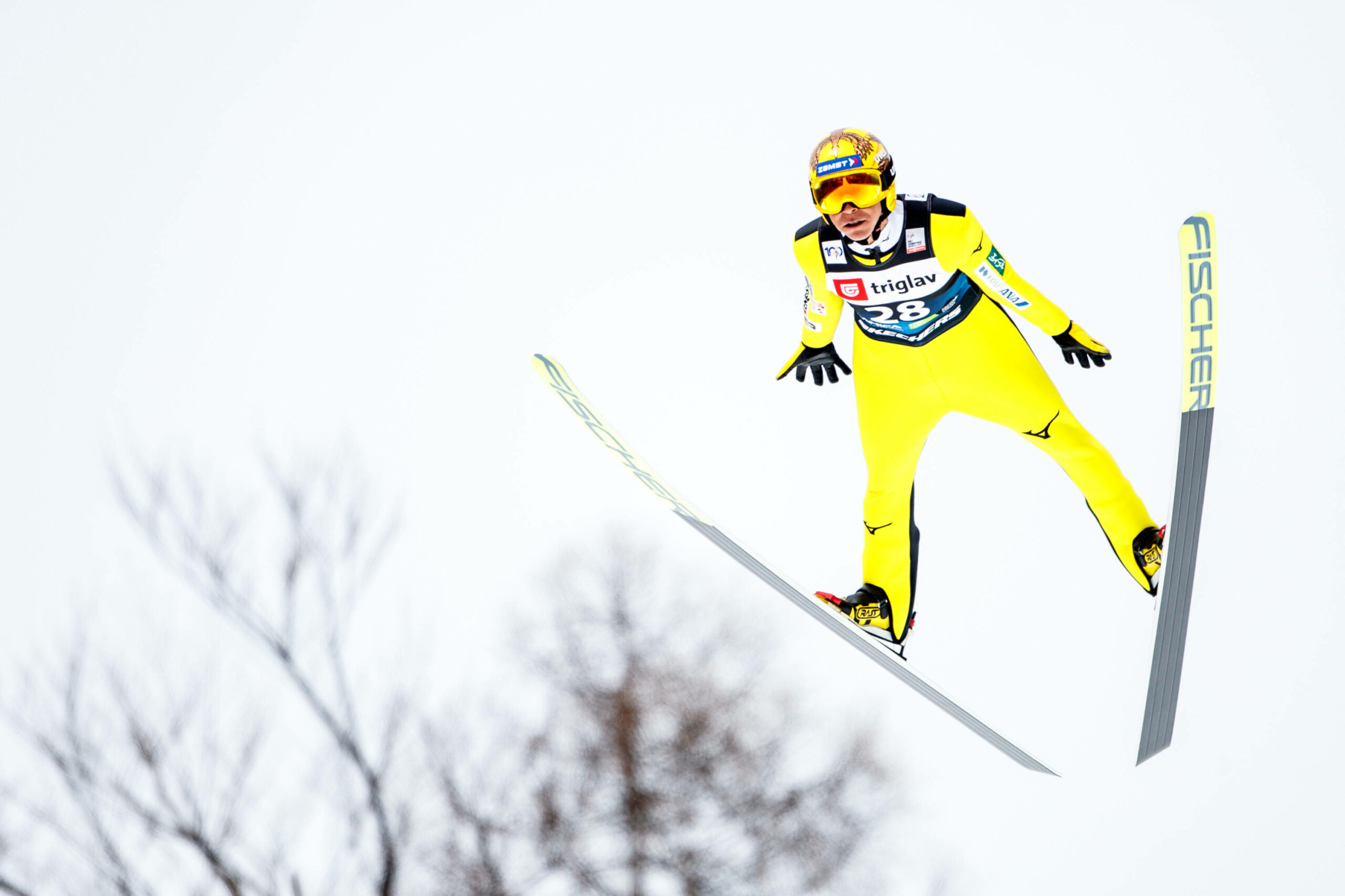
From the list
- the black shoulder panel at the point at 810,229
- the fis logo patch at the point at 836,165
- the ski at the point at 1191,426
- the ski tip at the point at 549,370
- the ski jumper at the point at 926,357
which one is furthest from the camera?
the ski tip at the point at 549,370

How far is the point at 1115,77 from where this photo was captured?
492 inches

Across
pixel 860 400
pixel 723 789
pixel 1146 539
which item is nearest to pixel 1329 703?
pixel 723 789

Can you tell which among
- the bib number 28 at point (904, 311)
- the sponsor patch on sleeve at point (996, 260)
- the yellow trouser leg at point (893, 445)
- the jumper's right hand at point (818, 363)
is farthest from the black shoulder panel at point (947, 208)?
the jumper's right hand at point (818, 363)

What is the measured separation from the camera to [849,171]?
3.63m

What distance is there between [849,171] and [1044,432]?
138cm

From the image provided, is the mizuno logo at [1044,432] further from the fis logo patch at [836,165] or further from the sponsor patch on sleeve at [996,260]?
the fis logo patch at [836,165]

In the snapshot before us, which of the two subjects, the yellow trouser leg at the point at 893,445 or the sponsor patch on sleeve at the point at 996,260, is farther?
the yellow trouser leg at the point at 893,445

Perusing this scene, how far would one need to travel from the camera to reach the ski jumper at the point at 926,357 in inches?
151

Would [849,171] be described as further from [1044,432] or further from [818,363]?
[1044,432]

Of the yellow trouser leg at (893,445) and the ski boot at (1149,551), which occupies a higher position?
the ski boot at (1149,551)

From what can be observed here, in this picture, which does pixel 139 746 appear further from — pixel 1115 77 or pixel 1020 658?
pixel 1115 77

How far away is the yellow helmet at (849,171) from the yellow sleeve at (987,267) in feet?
0.92

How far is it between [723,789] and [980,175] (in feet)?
27.8

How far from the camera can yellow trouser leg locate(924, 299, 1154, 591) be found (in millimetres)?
4066
